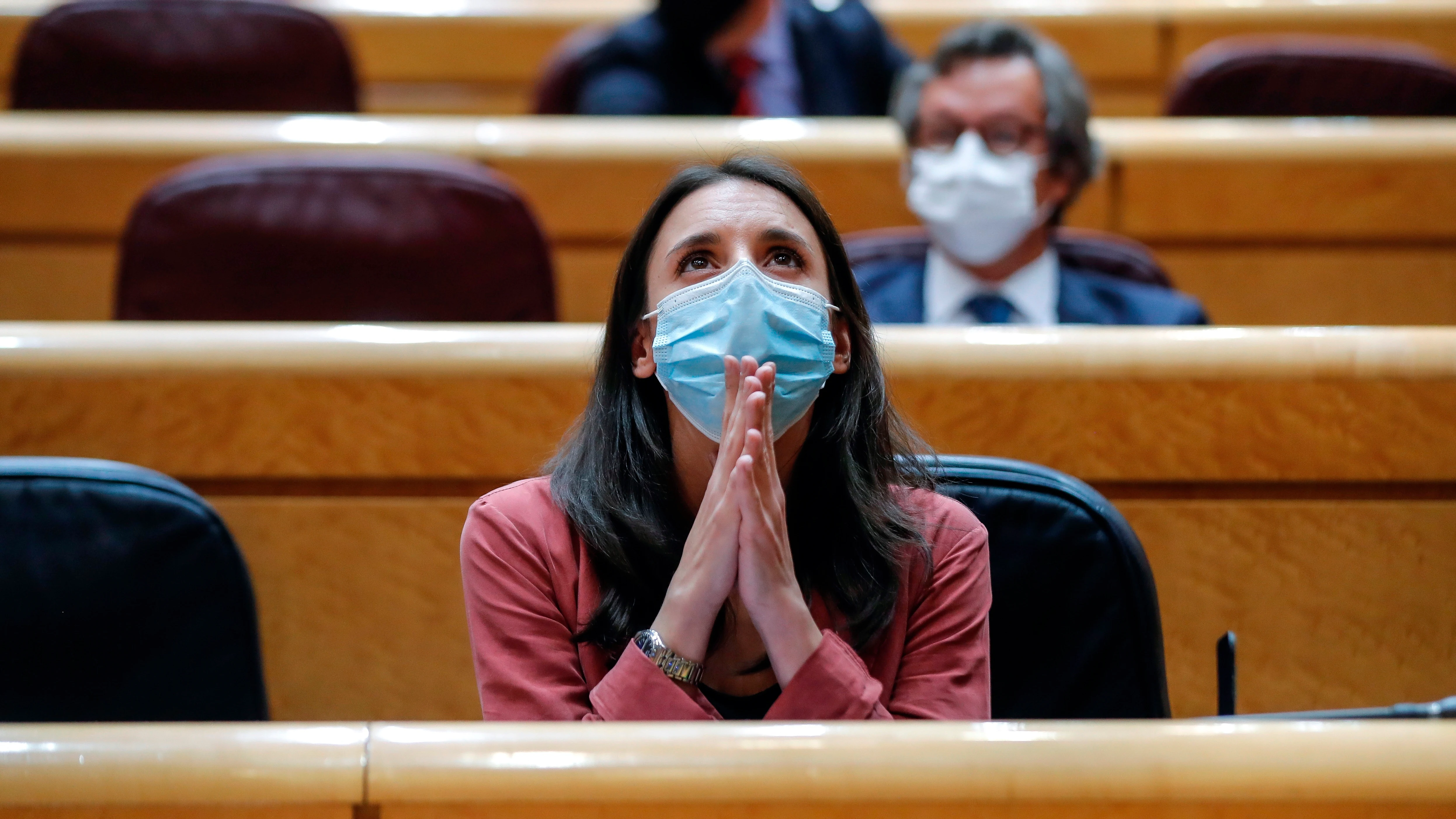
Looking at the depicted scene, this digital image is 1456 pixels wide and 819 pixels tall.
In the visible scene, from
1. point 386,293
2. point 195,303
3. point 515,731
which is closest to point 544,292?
point 386,293

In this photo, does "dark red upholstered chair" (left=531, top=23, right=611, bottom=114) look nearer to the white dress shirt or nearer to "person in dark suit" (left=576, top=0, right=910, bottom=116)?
"person in dark suit" (left=576, top=0, right=910, bottom=116)

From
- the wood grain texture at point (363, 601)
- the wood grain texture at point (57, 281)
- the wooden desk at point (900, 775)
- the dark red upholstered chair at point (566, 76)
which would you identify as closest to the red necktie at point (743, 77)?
the dark red upholstered chair at point (566, 76)

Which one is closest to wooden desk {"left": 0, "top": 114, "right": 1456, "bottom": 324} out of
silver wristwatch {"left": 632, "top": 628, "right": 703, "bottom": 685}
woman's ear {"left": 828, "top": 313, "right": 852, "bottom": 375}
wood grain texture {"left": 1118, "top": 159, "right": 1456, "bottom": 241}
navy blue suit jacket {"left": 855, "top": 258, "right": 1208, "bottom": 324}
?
wood grain texture {"left": 1118, "top": 159, "right": 1456, "bottom": 241}

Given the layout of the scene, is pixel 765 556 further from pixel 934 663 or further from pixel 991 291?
pixel 991 291

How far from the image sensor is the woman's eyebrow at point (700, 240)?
55 cm

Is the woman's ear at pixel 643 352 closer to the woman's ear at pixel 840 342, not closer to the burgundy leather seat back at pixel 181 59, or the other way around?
the woman's ear at pixel 840 342

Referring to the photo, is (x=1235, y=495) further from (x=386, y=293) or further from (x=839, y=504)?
(x=386, y=293)

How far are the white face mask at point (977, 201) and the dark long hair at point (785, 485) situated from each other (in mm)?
335

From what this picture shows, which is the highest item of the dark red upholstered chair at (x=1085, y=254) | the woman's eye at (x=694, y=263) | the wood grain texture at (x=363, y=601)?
the woman's eye at (x=694, y=263)

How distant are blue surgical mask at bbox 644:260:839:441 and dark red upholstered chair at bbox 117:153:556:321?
0.33 metres

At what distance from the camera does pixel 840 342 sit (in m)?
→ 0.57

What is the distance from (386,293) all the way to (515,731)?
51 centimetres

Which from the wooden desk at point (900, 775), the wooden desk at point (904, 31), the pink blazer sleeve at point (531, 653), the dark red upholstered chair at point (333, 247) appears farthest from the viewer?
the wooden desk at point (904, 31)

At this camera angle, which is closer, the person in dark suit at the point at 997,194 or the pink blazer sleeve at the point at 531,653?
the pink blazer sleeve at the point at 531,653
